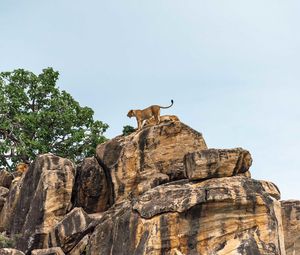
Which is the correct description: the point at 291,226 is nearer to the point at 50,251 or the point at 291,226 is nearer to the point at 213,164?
the point at 213,164

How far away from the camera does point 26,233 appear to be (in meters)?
29.4

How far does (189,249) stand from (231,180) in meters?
2.56

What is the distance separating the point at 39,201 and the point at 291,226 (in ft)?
36.7

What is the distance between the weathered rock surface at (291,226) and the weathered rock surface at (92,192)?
8060 mm

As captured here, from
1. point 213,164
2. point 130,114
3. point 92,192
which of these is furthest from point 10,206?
point 213,164

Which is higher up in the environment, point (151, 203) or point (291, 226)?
point (291, 226)

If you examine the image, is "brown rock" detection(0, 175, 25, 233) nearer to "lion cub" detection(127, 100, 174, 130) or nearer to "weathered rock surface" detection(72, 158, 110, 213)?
"weathered rock surface" detection(72, 158, 110, 213)

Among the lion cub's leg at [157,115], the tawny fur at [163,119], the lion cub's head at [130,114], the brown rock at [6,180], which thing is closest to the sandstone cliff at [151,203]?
the brown rock at [6,180]

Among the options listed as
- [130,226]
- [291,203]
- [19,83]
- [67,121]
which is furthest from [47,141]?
[130,226]

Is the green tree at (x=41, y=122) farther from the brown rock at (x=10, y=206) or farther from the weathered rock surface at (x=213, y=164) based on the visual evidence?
the weathered rock surface at (x=213, y=164)

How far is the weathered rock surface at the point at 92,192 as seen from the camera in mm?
30656

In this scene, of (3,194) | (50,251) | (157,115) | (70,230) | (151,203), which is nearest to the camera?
(151,203)

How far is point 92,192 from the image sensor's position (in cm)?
3072

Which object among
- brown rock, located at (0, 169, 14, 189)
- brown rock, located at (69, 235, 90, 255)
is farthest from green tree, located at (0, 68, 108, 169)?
brown rock, located at (69, 235, 90, 255)
